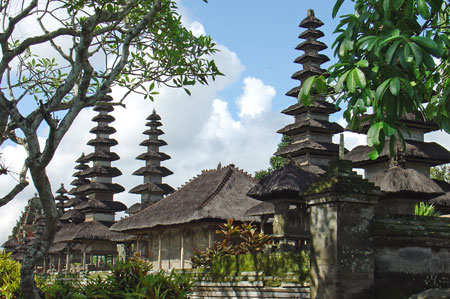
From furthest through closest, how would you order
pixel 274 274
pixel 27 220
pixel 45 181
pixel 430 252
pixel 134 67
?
pixel 27 220 → pixel 134 67 → pixel 274 274 → pixel 430 252 → pixel 45 181

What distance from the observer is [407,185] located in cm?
2212

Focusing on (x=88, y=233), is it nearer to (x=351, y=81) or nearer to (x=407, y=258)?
(x=407, y=258)

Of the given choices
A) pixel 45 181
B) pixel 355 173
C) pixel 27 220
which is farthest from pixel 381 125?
pixel 27 220

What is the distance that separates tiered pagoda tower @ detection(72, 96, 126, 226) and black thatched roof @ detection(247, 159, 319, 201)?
2886cm

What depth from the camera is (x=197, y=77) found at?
12.0m

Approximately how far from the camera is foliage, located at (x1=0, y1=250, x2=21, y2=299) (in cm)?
1122

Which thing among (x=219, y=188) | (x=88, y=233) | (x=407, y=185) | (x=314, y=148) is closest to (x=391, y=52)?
(x=407, y=185)

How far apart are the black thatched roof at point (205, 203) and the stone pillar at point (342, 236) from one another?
59.1 ft

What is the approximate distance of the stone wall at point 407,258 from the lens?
30.3 ft

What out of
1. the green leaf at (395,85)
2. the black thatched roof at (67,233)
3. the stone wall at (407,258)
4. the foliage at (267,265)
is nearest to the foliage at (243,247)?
the foliage at (267,265)

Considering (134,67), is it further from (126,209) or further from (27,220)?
(27,220)

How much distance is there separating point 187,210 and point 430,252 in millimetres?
20106

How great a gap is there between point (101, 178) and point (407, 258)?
1562 inches

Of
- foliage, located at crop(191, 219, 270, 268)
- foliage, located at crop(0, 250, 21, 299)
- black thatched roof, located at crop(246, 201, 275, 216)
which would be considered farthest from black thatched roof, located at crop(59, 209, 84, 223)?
foliage, located at crop(0, 250, 21, 299)
